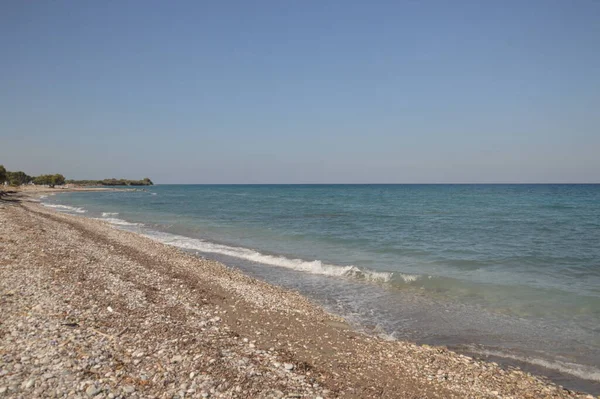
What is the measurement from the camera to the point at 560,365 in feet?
27.0

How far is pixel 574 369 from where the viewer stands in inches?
317

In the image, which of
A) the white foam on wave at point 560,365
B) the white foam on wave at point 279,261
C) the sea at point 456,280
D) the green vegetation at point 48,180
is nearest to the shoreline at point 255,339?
the white foam on wave at point 560,365

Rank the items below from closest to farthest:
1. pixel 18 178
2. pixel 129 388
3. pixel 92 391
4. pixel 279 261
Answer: pixel 92 391
pixel 129 388
pixel 279 261
pixel 18 178

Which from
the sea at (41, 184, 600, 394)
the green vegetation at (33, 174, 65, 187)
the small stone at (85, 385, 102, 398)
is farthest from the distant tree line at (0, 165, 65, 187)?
the small stone at (85, 385, 102, 398)

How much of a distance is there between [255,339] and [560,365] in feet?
22.4

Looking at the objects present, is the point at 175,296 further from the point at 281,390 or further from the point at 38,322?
the point at 281,390

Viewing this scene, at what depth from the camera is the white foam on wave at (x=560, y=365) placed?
779cm

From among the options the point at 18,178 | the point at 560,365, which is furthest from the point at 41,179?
the point at 560,365

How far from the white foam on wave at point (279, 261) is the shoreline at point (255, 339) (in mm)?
4280

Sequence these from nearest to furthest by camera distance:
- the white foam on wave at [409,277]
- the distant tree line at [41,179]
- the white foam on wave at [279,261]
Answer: the white foam on wave at [409,277]
the white foam on wave at [279,261]
the distant tree line at [41,179]

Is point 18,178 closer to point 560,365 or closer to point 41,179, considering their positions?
point 41,179

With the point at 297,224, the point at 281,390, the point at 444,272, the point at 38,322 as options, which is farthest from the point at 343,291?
Result: the point at 297,224

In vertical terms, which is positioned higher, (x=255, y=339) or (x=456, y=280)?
(x=255, y=339)

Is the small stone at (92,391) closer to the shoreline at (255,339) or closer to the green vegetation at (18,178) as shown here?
the shoreline at (255,339)
